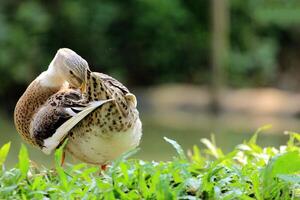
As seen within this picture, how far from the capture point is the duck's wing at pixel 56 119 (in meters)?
3.56

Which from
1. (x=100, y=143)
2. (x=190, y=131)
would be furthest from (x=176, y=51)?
(x=100, y=143)

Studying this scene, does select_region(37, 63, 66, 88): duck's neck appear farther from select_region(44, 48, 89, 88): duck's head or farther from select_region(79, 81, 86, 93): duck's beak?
select_region(79, 81, 86, 93): duck's beak

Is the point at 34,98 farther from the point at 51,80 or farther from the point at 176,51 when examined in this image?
the point at 176,51

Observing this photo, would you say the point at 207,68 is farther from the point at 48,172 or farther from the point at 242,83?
the point at 48,172

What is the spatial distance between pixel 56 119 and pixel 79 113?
317mm

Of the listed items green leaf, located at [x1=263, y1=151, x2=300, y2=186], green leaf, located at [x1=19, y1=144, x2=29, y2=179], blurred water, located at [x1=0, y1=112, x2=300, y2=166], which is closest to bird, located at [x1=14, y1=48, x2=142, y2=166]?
green leaf, located at [x1=19, y1=144, x2=29, y2=179]

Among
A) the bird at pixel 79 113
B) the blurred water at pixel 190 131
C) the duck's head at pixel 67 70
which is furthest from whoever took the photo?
the blurred water at pixel 190 131

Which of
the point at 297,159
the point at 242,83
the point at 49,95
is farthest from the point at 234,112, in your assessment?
the point at 297,159

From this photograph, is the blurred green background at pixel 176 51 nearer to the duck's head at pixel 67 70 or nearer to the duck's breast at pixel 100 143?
the duck's head at pixel 67 70

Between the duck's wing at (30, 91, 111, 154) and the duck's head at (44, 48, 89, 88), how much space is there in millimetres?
83

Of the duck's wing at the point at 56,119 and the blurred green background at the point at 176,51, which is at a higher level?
the duck's wing at the point at 56,119

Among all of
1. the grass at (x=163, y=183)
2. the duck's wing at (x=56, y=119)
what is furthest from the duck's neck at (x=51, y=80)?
the grass at (x=163, y=183)

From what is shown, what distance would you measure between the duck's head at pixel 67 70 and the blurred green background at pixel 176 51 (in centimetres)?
1117

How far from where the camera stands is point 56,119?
3744 mm
